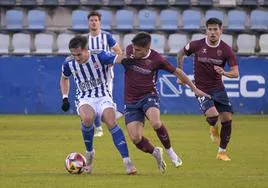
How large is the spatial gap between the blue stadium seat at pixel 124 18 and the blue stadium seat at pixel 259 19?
422 cm

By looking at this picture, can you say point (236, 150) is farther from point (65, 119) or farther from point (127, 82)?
point (65, 119)

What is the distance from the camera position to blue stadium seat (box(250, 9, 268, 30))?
31.5 meters

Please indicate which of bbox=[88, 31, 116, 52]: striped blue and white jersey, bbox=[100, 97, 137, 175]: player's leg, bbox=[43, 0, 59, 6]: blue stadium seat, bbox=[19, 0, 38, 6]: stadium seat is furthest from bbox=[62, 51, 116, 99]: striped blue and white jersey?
bbox=[19, 0, 38, 6]: stadium seat

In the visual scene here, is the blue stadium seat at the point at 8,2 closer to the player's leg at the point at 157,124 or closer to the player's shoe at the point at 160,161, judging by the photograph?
the player's leg at the point at 157,124

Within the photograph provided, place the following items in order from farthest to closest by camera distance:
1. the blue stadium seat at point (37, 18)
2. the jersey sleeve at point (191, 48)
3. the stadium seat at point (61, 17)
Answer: the stadium seat at point (61, 17) → the blue stadium seat at point (37, 18) → the jersey sleeve at point (191, 48)

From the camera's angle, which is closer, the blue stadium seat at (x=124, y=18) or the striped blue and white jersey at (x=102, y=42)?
the striped blue and white jersey at (x=102, y=42)

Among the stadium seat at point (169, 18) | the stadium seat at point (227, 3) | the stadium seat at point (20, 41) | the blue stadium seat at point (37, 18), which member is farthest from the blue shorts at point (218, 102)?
the blue stadium seat at point (37, 18)

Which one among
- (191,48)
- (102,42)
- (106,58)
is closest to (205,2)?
(102,42)

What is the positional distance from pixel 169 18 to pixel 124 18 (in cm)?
159

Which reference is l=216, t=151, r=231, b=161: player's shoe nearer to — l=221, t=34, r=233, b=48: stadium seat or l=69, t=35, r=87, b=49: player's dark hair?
l=69, t=35, r=87, b=49: player's dark hair

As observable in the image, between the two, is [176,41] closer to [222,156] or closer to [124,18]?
[124,18]

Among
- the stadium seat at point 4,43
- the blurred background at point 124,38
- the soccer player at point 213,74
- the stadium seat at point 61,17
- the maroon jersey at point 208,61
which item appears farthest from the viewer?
the stadium seat at point 61,17

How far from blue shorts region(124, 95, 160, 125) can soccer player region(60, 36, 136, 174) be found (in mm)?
339

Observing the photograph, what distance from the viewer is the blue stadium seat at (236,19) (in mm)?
31641
